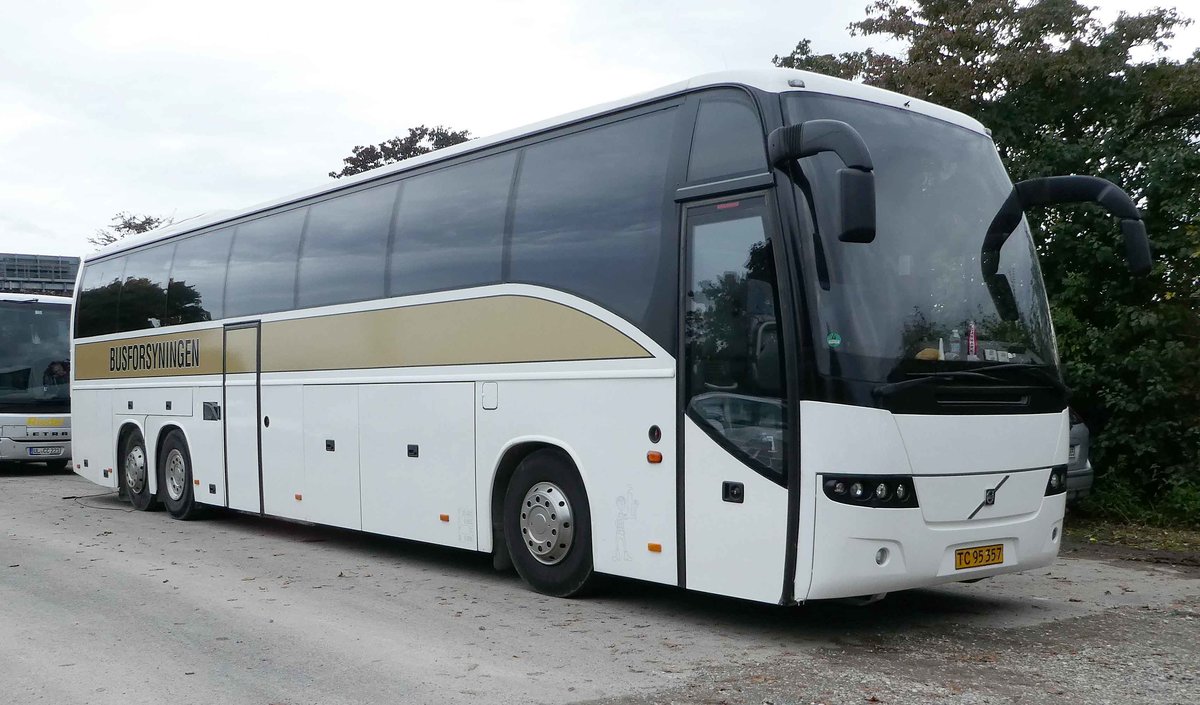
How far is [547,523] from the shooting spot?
339 inches

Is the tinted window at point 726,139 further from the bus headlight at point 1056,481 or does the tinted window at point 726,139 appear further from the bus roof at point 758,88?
the bus headlight at point 1056,481

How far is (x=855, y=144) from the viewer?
6355mm

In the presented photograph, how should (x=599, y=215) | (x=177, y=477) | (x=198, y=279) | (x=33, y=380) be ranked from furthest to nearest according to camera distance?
(x=33, y=380) < (x=177, y=477) < (x=198, y=279) < (x=599, y=215)

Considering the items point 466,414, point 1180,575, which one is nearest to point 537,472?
point 466,414

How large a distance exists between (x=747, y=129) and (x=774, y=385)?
1.60 metres

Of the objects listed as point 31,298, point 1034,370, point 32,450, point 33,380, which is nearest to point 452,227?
point 1034,370

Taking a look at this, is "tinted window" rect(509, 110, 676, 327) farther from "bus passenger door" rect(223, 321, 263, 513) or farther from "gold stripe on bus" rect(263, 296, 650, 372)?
"bus passenger door" rect(223, 321, 263, 513)

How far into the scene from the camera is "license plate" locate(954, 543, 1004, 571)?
702 centimetres

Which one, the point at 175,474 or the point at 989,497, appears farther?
the point at 175,474

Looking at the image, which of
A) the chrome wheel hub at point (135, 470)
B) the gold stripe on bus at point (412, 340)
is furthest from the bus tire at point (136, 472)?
the gold stripe on bus at point (412, 340)

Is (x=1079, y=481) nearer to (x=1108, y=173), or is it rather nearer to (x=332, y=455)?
(x=1108, y=173)

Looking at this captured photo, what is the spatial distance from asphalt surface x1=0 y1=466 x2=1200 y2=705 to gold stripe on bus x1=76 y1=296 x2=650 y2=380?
1.81 metres

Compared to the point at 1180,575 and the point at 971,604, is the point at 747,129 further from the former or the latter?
the point at 1180,575

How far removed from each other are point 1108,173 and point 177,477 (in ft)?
38.3
